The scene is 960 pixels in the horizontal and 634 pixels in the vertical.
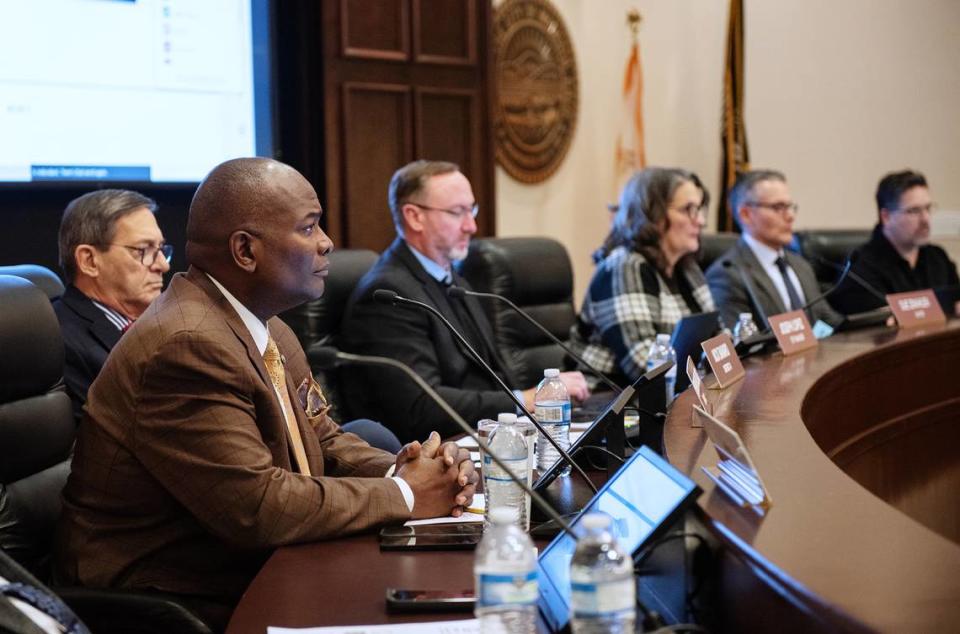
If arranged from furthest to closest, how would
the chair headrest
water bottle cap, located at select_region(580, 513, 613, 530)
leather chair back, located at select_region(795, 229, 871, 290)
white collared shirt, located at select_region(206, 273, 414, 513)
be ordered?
leather chair back, located at select_region(795, 229, 871, 290) < the chair headrest < white collared shirt, located at select_region(206, 273, 414, 513) < water bottle cap, located at select_region(580, 513, 613, 530)

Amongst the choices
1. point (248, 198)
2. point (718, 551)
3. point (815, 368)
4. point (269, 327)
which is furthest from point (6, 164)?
point (718, 551)

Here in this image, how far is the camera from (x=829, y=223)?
6.77 meters

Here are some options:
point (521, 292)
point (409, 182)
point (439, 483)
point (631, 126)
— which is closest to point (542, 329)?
point (439, 483)

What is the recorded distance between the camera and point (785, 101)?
664 cm

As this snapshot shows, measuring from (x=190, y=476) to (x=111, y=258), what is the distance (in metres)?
1.32

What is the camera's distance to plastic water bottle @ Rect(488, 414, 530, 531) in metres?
1.69

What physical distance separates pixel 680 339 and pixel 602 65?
385 centimetres

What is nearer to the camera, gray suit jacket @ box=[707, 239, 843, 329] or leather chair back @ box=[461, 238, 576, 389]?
leather chair back @ box=[461, 238, 576, 389]

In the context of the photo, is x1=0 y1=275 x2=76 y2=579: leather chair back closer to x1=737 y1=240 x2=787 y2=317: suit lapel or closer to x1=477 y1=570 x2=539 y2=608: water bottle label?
x1=477 y1=570 x2=539 y2=608: water bottle label

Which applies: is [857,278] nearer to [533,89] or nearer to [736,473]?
[533,89]

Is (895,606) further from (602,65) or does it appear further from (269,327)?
(602,65)

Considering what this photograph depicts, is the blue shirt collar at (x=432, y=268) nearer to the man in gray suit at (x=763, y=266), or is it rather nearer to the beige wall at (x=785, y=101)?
the man in gray suit at (x=763, y=266)

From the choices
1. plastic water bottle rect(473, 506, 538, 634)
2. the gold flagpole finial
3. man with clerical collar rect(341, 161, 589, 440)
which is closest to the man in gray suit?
man with clerical collar rect(341, 161, 589, 440)

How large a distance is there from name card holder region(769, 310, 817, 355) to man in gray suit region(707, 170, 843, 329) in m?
0.86
